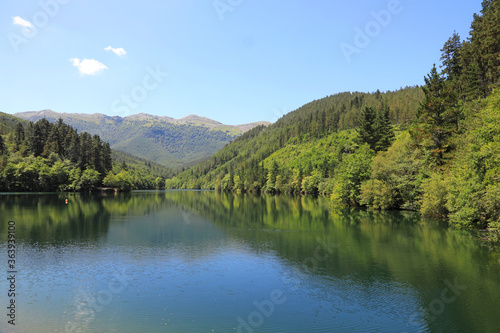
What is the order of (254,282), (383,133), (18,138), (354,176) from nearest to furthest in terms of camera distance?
(254,282) < (354,176) < (383,133) < (18,138)

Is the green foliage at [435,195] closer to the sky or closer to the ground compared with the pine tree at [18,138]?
closer to the ground

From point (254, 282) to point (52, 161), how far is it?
162 m

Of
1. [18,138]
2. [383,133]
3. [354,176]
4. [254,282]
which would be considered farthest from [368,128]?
[18,138]

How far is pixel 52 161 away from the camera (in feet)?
497

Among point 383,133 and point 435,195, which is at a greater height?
point 383,133

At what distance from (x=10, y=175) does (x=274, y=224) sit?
448 feet

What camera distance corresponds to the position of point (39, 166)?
14325 centimetres

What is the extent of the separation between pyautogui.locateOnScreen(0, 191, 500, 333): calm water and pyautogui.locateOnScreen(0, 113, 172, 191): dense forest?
4619 inches

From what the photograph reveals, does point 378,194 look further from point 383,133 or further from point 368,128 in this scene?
point 368,128

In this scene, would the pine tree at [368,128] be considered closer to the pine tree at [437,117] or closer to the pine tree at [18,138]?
the pine tree at [437,117]

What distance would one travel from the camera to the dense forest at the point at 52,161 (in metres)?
138

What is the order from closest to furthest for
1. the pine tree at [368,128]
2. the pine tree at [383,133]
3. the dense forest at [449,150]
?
the dense forest at [449,150] < the pine tree at [383,133] < the pine tree at [368,128]

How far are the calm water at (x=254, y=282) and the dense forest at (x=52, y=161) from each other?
117324mm

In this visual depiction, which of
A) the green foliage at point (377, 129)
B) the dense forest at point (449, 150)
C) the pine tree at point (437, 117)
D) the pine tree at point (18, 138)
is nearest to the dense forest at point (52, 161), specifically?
the pine tree at point (18, 138)
